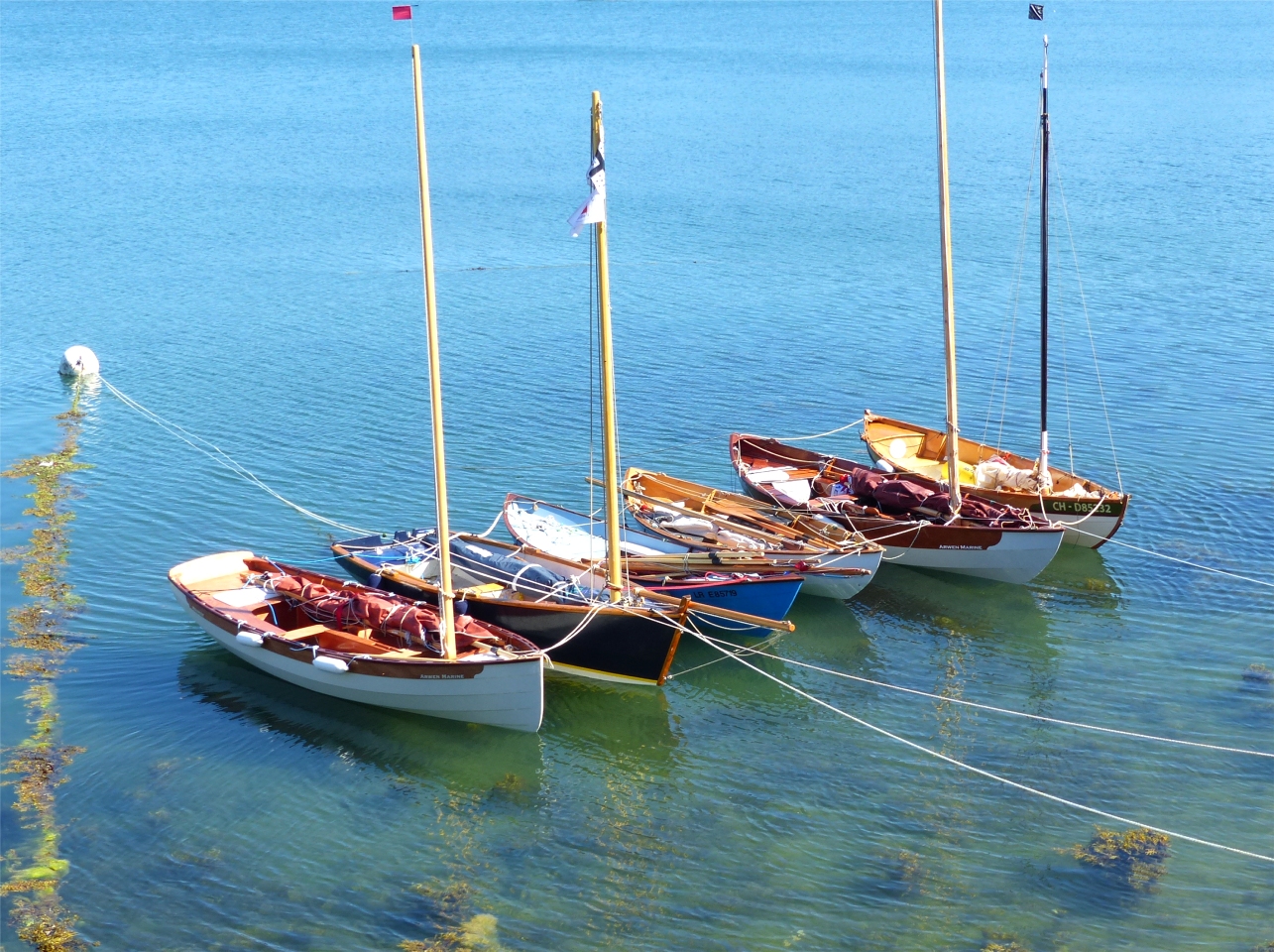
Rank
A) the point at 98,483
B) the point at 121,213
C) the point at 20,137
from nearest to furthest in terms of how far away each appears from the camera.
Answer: the point at 98,483, the point at 121,213, the point at 20,137

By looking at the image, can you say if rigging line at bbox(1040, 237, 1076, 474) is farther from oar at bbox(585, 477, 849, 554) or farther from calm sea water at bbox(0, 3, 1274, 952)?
oar at bbox(585, 477, 849, 554)

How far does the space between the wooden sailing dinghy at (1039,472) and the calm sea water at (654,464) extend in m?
1.65

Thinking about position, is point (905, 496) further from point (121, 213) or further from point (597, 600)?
point (121, 213)

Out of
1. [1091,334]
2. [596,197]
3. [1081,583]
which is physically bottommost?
[1081,583]

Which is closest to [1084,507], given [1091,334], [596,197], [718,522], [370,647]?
[718,522]

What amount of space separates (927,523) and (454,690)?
12843 mm

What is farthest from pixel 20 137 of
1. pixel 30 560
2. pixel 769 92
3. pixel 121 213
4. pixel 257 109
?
pixel 30 560

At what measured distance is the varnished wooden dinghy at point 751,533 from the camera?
31.1 m

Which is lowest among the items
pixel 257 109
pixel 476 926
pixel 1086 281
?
pixel 476 926

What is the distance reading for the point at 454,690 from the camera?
1016 inches

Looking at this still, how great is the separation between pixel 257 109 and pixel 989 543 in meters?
84.4

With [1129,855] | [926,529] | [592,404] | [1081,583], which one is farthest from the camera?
[592,404]

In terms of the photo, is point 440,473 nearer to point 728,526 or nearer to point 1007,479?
point 728,526

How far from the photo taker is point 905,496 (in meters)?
33.4
